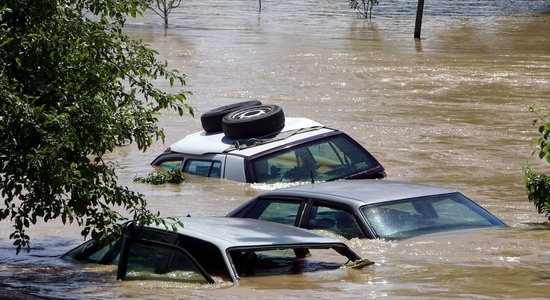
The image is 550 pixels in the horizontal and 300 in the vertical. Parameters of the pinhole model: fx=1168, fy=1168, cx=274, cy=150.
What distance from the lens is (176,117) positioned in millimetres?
24109

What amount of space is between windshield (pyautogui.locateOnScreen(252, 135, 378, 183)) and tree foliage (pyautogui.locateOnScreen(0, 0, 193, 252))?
6110mm

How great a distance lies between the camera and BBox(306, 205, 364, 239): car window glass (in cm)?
927

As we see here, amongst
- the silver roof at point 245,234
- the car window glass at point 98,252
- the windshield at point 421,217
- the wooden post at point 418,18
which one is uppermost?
the silver roof at point 245,234

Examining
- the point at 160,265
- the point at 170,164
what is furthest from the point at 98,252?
the point at 170,164

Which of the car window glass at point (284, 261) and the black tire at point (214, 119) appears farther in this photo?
the black tire at point (214, 119)

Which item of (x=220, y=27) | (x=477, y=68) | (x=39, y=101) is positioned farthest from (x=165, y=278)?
(x=220, y=27)

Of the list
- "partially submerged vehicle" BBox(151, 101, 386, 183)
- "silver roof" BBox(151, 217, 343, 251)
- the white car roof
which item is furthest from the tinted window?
the white car roof

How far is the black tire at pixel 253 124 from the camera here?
15.3m

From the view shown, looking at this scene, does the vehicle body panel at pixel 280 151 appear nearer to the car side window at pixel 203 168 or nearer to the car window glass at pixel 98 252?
the car side window at pixel 203 168

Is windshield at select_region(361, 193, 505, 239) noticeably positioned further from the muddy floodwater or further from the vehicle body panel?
the vehicle body panel

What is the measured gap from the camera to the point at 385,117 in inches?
950

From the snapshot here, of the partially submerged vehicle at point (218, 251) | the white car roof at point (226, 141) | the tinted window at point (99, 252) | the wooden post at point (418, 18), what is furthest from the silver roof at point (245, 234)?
the wooden post at point (418, 18)

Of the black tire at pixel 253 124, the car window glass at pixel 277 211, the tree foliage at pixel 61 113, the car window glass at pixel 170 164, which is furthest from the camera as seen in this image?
the car window glass at pixel 170 164

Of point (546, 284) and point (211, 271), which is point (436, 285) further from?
point (211, 271)
